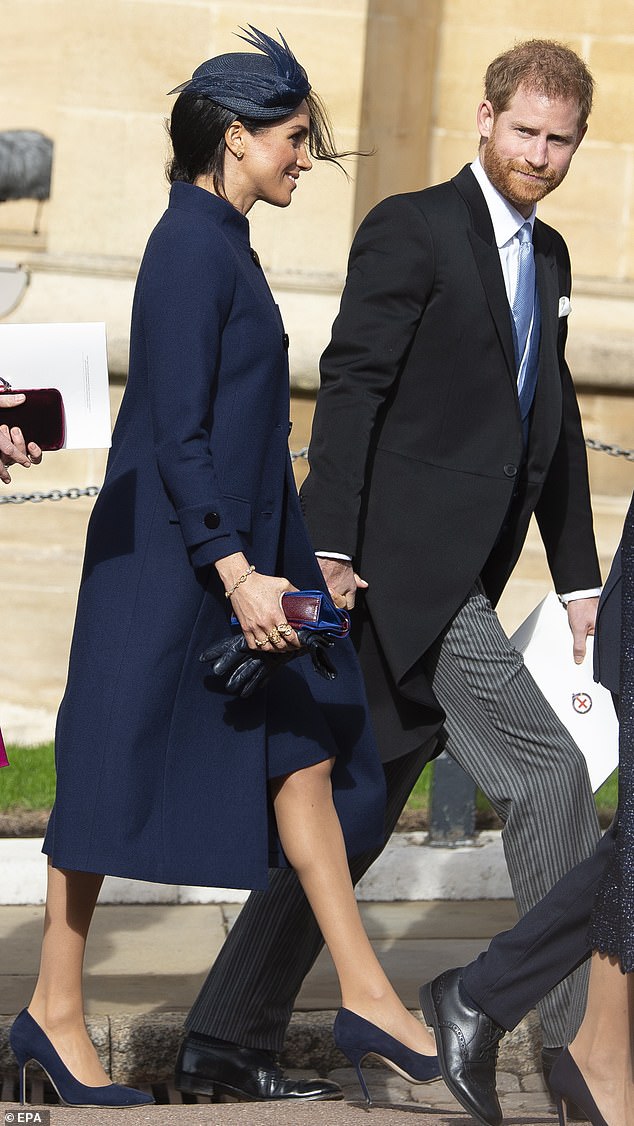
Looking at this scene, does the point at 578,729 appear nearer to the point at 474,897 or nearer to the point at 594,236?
the point at 474,897

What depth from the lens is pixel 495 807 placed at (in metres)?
3.57

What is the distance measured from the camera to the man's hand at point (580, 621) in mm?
3955

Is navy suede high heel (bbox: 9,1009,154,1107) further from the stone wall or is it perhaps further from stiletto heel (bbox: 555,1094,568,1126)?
the stone wall

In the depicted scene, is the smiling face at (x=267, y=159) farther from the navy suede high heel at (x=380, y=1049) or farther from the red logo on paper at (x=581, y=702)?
the navy suede high heel at (x=380, y=1049)

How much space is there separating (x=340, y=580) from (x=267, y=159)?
2.82 feet

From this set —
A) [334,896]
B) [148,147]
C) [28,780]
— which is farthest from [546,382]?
[148,147]

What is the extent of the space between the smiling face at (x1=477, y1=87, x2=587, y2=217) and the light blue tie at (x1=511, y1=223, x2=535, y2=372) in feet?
0.34

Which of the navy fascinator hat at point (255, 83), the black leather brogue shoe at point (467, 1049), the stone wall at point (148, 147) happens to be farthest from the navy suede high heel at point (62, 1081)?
the stone wall at point (148, 147)

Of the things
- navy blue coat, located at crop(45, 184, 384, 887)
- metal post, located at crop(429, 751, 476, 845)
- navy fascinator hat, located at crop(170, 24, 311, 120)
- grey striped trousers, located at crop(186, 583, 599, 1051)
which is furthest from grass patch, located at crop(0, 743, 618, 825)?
navy fascinator hat, located at crop(170, 24, 311, 120)

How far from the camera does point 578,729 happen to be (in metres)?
3.93

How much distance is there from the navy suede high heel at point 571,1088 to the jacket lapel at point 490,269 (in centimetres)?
138

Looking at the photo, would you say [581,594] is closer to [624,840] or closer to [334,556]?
[334,556]

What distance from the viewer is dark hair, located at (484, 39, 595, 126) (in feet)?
11.9

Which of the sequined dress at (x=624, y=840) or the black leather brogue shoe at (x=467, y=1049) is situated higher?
the sequined dress at (x=624, y=840)
